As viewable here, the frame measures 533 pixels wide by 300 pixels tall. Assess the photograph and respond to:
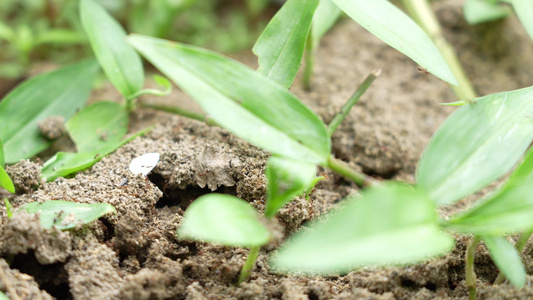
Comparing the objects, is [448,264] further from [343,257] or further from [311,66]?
[311,66]

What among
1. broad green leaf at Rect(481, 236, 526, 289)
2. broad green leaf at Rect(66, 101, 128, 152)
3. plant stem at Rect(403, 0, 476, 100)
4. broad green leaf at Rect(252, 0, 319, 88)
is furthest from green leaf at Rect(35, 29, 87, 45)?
broad green leaf at Rect(481, 236, 526, 289)

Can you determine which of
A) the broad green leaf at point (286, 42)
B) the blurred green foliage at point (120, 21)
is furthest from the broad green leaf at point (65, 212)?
the blurred green foliage at point (120, 21)

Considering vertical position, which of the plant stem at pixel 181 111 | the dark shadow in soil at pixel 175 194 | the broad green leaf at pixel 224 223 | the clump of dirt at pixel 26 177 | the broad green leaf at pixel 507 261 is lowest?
the clump of dirt at pixel 26 177

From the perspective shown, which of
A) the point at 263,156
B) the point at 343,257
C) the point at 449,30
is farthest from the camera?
the point at 449,30

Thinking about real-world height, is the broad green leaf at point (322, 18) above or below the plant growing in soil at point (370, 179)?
above

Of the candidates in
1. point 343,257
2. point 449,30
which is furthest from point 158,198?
point 449,30

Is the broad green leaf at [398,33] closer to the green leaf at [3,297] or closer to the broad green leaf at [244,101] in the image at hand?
the broad green leaf at [244,101]

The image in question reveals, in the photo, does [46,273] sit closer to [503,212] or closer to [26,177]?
[26,177]

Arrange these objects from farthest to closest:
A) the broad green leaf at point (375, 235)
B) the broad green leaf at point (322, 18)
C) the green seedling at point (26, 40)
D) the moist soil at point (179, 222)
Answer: the green seedling at point (26, 40) < the broad green leaf at point (322, 18) < the moist soil at point (179, 222) < the broad green leaf at point (375, 235)
